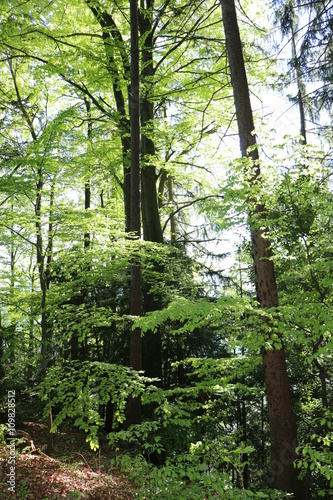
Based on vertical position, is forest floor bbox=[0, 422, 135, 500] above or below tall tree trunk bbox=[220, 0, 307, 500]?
below

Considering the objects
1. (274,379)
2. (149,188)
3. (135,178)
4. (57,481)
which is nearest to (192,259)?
(149,188)

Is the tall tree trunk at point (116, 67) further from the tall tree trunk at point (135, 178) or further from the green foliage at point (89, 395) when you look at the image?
the green foliage at point (89, 395)

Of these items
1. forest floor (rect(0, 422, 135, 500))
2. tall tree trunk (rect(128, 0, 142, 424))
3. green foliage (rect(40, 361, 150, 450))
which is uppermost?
tall tree trunk (rect(128, 0, 142, 424))

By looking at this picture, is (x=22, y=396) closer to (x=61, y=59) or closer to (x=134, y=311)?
(x=134, y=311)

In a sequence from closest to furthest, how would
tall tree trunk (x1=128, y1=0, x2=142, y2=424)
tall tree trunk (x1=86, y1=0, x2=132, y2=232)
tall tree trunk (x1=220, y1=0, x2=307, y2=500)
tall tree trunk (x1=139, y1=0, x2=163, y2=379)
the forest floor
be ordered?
the forest floor
tall tree trunk (x1=220, y1=0, x2=307, y2=500)
tall tree trunk (x1=128, y1=0, x2=142, y2=424)
tall tree trunk (x1=86, y1=0, x2=132, y2=232)
tall tree trunk (x1=139, y1=0, x2=163, y2=379)

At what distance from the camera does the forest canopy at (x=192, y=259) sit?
5.47 m

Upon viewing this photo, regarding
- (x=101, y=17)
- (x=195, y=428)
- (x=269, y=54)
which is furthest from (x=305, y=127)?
(x=195, y=428)

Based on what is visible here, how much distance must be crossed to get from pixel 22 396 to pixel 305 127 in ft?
41.4

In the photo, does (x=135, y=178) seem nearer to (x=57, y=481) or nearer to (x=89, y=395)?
(x=89, y=395)

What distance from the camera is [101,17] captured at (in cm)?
1076

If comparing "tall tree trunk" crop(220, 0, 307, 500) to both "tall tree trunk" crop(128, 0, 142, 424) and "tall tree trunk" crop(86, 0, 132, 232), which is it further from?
"tall tree trunk" crop(86, 0, 132, 232)

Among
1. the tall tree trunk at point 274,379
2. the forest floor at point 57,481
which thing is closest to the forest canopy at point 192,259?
the tall tree trunk at point 274,379

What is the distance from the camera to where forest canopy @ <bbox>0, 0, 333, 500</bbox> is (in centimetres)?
547

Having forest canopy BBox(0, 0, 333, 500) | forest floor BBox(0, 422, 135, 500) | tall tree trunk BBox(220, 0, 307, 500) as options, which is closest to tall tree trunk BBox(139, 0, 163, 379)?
forest canopy BBox(0, 0, 333, 500)
